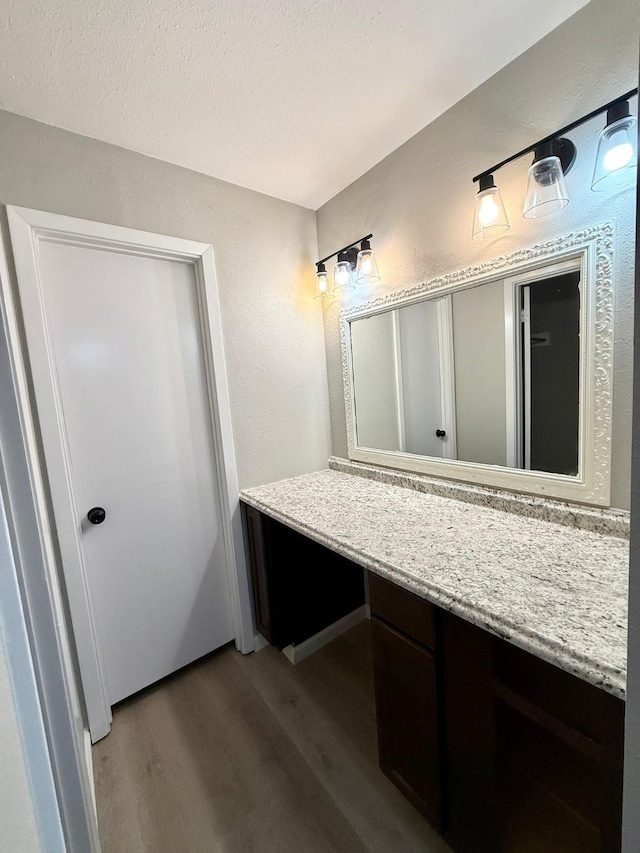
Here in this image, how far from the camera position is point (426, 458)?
157cm

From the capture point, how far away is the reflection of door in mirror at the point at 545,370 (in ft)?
3.62

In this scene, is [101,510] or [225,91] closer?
[225,91]

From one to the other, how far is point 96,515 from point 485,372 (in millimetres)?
1663

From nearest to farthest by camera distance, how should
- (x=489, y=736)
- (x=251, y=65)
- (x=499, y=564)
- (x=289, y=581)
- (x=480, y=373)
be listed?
(x=489, y=736) → (x=499, y=564) → (x=251, y=65) → (x=480, y=373) → (x=289, y=581)

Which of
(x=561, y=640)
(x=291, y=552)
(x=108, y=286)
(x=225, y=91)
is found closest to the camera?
(x=561, y=640)

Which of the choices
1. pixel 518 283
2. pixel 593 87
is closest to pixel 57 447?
pixel 518 283

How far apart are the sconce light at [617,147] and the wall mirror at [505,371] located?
13 cm

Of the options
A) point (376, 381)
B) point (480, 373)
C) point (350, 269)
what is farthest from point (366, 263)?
point (480, 373)

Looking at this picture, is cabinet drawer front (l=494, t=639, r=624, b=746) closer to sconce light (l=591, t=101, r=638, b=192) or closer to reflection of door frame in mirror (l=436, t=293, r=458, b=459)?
reflection of door frame in mirror (l=436, t=293, r=458, b=459)

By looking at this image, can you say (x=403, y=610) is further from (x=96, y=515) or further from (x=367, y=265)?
(x=367, y=265)

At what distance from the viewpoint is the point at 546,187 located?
1.02 m

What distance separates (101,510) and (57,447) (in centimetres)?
32

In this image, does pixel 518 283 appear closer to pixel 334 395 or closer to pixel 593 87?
pixel 593 87

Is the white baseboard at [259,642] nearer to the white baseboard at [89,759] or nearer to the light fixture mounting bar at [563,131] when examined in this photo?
the white baseboard at [89,759]
